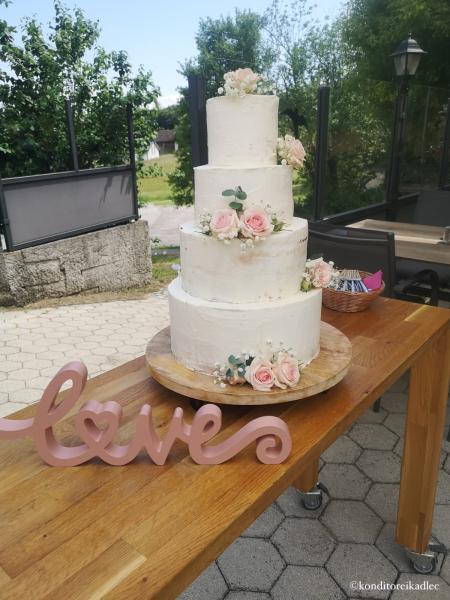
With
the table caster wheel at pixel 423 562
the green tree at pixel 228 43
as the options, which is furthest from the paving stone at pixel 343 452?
the green tree at pixel 228 43

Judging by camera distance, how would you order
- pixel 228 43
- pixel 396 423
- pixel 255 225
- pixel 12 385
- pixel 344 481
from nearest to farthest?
pixel 255 225 < pixel 344 481 < pixel 396 423 < pixel 12 385 < pixel 228 43

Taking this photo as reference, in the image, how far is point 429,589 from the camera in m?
2.08

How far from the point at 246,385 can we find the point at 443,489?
191 cm

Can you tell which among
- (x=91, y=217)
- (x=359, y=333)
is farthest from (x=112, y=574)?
(x=91, y=217)

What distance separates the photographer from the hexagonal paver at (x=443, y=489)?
260 centimetres

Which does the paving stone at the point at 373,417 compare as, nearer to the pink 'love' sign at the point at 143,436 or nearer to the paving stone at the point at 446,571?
the paving stone at the point at 446,571

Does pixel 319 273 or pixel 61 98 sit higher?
pixel 61 98

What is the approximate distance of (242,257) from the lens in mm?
1418

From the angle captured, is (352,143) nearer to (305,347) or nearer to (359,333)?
(359,333)

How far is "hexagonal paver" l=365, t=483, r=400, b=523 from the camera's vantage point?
2520mm

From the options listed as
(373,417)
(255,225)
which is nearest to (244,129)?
(255,225)

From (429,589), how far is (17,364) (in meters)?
3.80

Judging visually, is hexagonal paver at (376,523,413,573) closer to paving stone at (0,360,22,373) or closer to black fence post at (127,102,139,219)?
paving stone at (0,360,22,373)

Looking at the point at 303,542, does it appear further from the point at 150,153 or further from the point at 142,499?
the point at 150,153
